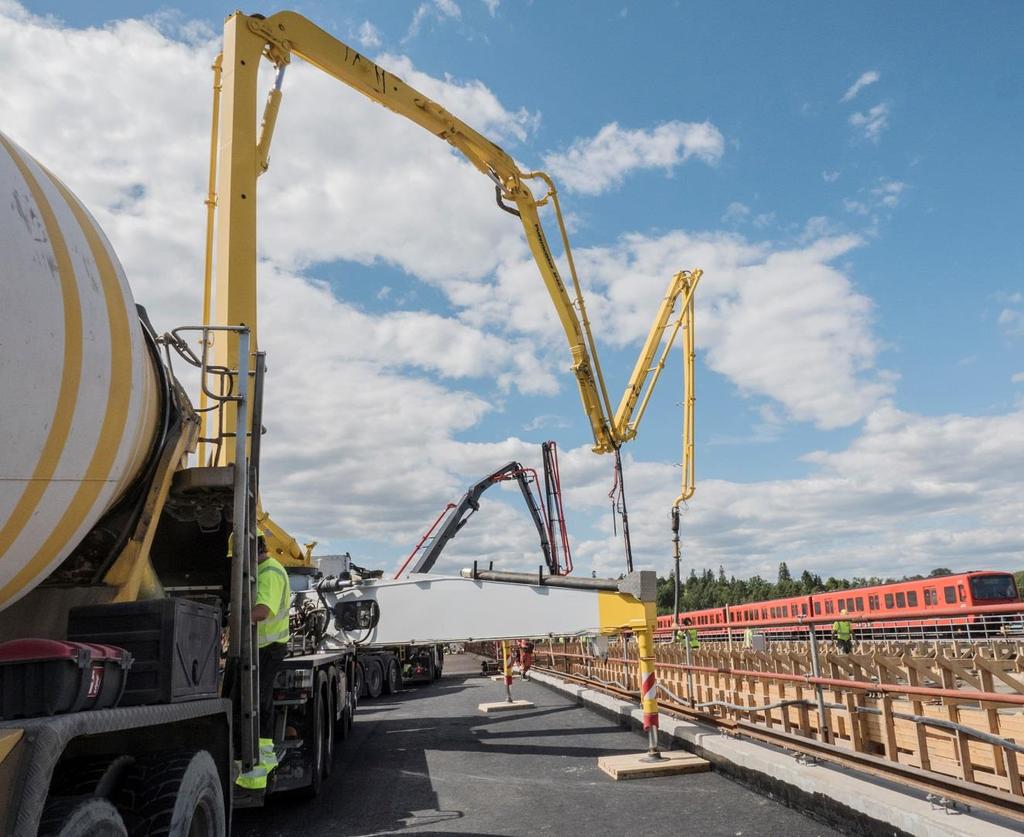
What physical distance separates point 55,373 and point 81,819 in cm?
151

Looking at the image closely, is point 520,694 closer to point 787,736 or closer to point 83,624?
point 787,736

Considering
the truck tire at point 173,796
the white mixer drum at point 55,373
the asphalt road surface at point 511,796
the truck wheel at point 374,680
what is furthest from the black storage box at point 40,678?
the truck wheel at point 374,680

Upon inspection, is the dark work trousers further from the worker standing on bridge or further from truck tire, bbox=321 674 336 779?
the worker standing on bridge

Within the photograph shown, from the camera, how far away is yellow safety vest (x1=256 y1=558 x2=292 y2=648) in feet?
17.7

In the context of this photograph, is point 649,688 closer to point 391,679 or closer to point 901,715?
point 901,715

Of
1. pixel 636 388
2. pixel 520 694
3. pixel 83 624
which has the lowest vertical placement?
pixel 520 694

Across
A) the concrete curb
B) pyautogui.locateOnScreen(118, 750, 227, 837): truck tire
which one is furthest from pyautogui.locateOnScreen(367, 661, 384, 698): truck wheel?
pyautogui.locateOnScreen(118, 750, 227, 837): truck tire

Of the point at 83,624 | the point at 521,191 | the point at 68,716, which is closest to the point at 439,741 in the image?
the point at 83,624

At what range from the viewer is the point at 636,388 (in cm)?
3212

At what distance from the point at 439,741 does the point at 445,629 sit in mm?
2844

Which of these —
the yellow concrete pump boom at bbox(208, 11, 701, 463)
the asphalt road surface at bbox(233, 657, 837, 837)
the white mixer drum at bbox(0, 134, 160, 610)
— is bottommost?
the asphalt road surface at bbox(233, 657, 837, 837)

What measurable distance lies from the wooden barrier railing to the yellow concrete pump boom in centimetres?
649

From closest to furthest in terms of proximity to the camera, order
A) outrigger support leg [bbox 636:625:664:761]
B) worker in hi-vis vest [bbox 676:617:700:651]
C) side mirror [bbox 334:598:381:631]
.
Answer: outrigger support leg [bbox 636:625:664:761]
side mirror [bbox 334:598:381:631]
worker in hi-vis vest [bbox 676:617:700:651]

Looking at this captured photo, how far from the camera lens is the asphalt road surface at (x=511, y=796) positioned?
251 inches
